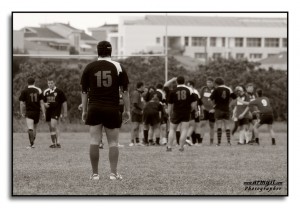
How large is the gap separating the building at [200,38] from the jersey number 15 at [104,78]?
74.4 metres

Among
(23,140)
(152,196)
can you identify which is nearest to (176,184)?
(152,196)

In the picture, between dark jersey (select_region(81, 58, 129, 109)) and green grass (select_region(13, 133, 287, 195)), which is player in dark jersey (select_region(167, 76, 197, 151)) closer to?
green grass (select_region(13, 133, 287, 195))

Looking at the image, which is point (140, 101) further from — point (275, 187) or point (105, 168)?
point (275, 187)

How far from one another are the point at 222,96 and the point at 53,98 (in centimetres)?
447

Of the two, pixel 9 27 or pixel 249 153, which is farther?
pixel 249 153

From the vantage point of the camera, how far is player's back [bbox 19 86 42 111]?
19.4 m

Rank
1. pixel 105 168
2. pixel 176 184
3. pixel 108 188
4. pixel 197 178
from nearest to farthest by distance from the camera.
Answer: pixel 108 188 → pixel 176 184 → pixel 197 178 → pixel 105 168

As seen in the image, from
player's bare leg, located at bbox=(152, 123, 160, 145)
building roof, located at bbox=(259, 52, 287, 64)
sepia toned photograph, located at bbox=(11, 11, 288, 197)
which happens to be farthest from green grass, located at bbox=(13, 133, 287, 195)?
building roof, located at bbox=(259, 52, 287, 64)

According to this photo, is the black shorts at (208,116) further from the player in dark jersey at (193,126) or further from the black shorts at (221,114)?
the black shorts at (221,114)

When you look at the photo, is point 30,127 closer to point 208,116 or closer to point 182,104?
point 182,104

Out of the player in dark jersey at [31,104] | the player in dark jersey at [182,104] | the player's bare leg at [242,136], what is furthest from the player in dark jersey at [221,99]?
the player in dark jersey at [31,104]

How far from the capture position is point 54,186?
10.4 m

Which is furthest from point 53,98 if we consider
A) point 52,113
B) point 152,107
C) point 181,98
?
point 181,98

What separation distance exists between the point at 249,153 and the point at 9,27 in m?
9.12
